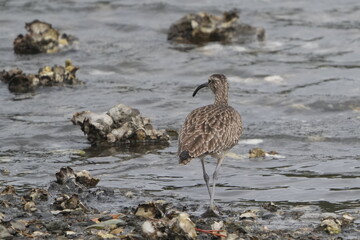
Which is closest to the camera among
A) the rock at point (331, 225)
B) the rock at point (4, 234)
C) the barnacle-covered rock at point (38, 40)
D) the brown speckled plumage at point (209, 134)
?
the rock at point (4, 234)

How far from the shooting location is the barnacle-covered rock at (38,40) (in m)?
16.8

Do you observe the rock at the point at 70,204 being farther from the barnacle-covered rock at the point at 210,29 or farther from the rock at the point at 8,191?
the barnacle-covered rock at the point at 210,29

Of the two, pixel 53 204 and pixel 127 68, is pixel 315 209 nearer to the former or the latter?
pixel 53 204

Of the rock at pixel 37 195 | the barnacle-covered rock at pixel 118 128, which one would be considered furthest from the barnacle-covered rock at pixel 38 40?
the rock at pixel 37 195

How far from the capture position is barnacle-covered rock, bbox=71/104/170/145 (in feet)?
38.2

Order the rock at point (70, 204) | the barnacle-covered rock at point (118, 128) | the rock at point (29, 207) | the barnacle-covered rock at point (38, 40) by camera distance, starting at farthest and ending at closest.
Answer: the barnacle-covered rock at point (38, 40) < the barnacle-covered rock at point (118, 128) < the rock at point (70, 204) < the rock at point (29, 207)

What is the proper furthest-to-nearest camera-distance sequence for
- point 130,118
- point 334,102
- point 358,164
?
point 334,102 → point 130,118 → point 358,164

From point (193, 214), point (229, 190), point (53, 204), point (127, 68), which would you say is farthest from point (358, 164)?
point (127, 68)

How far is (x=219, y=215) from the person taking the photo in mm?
8219

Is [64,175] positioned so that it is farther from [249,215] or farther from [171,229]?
[171,229]

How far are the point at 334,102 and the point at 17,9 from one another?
29.4 feet

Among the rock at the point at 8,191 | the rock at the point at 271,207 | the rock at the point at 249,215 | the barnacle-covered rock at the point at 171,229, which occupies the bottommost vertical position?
the rock at the point at 271,207

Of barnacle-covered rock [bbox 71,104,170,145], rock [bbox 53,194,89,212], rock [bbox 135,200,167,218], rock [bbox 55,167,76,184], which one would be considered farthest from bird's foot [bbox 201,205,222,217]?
barnacle-covered rock [bbox 71,104,170,145]

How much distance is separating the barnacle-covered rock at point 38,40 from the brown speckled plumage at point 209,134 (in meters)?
7.71
